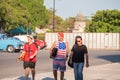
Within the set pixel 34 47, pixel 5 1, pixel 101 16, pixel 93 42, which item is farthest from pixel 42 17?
pixel 34 47

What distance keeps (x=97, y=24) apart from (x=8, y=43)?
3584cm

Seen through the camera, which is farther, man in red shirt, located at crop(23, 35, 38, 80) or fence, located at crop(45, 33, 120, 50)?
fence, located at crop(45, 33, 120, 50)

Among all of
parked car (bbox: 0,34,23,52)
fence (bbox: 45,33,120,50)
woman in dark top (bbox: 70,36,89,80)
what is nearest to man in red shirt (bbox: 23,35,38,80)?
woman in dark top (bbox: 70,36,89,80)

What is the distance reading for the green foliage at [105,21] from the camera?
75.9 metres

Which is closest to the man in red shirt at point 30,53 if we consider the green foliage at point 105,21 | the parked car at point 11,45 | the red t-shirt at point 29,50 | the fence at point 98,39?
the red t-shirt at point 29,50

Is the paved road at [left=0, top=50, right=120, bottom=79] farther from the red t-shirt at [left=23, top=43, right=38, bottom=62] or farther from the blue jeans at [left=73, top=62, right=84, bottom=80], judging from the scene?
the blue jeans at [left=73, top=62, right=84, bottom=80]

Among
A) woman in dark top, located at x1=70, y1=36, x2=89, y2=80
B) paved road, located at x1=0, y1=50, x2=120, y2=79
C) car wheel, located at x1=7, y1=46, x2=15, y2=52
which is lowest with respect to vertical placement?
paved road, located at x1=0, y1=50, x2=120, y2=79

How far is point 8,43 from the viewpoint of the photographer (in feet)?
144

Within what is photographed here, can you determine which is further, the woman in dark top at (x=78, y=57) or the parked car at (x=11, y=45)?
the parked car at (x=11, y=45)

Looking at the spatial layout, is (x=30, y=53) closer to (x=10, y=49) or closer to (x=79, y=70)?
(x=79, y=70)

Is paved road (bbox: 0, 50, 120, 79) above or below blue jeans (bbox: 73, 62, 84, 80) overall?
below

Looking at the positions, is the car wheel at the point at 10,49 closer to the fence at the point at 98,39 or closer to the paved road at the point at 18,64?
the paved road at the point at 18,64

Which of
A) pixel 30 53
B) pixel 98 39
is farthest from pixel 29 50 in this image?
pixel 98 39

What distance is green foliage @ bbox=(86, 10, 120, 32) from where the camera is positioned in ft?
249
